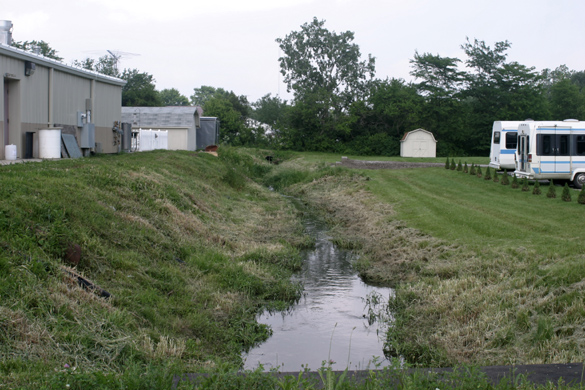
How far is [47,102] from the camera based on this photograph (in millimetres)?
21484

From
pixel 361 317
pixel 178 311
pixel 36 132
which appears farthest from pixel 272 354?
pixel 36 132

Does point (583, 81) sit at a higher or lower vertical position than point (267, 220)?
higher

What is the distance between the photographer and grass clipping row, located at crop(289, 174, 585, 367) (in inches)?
291

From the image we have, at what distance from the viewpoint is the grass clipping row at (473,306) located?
7402 millimetres

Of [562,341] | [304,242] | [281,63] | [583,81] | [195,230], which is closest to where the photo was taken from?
[562,341]

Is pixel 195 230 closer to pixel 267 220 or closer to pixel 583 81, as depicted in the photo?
pixel 267 220

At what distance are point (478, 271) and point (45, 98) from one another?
18073 millimetres

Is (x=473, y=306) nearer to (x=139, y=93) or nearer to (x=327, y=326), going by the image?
(x=327, y=326)

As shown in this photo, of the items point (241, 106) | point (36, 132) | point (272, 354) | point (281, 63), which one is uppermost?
point (281, 63)

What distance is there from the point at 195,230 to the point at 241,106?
66155 millimetres

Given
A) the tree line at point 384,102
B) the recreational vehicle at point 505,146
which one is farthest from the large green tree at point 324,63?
the recreational vehicle at point 505,146

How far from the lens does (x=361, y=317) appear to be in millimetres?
9906

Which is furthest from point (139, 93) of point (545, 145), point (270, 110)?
point (545, 145)

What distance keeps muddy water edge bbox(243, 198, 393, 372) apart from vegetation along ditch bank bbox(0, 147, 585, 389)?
0.34m
